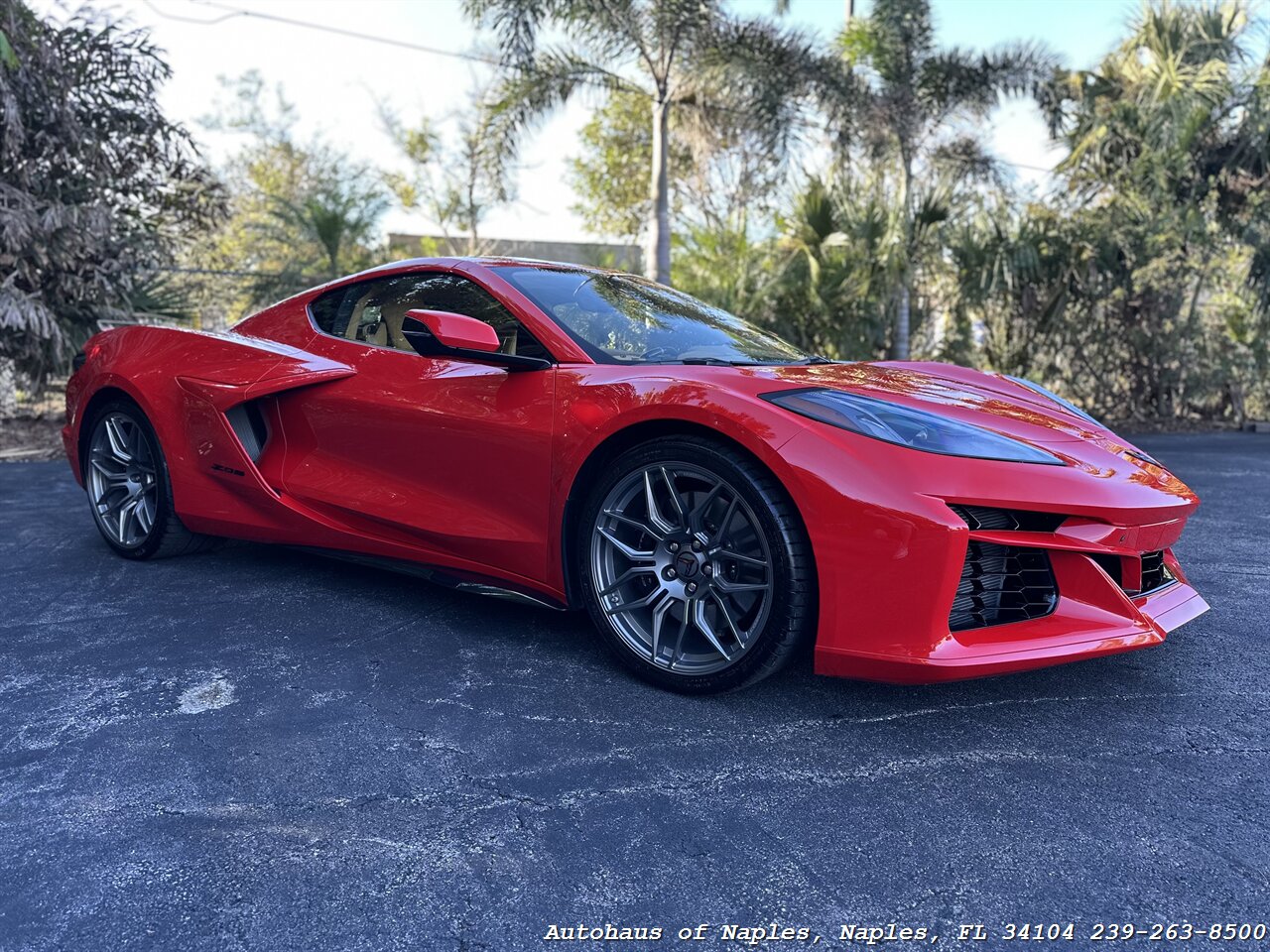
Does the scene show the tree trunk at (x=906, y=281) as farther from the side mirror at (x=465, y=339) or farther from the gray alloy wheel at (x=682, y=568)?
the gray alloy wheel at (x=682, y=568)

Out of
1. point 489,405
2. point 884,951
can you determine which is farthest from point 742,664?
point 489,405

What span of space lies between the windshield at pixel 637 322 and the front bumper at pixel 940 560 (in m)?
0.81

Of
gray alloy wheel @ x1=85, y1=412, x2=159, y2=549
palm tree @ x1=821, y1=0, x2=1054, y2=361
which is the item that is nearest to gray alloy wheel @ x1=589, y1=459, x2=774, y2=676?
gray alloy wheel @ x1=85, y1=412, x2=159, y2=549

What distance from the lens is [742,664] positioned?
7.72ft

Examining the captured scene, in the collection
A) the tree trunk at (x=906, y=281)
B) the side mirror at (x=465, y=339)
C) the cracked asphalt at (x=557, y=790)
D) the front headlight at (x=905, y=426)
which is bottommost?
the cracked asphalt at (x=557, y=790)

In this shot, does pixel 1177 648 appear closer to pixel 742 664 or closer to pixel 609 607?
pixel 742 664

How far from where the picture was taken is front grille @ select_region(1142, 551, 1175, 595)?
2404 millimetres

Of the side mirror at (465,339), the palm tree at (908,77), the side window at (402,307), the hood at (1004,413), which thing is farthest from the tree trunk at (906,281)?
the side mirror at (465,339)

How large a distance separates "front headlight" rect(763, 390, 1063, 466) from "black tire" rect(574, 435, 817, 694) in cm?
21

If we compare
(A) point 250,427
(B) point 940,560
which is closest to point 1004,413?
(B) point 940,560

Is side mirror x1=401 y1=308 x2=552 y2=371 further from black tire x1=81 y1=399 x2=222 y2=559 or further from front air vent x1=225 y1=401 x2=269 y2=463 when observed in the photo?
black tire x1=81 y1=399 x2=222 y2=559

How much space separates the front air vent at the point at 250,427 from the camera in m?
3.43

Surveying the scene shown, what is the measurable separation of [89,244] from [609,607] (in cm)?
826

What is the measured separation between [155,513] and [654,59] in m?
10.7
